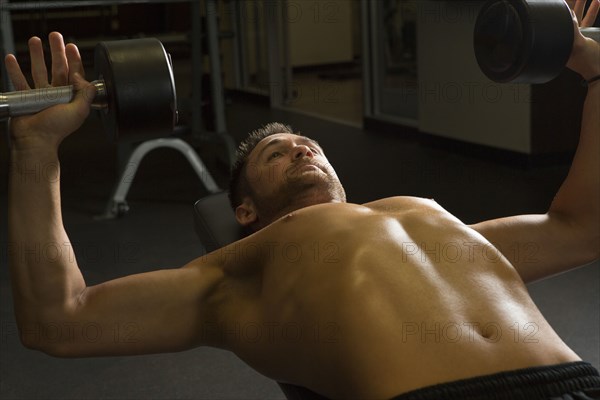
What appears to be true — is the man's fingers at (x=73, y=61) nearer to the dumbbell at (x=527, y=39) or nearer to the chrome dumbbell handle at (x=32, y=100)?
the chrome dumbbell handle at (x=32, y=100)

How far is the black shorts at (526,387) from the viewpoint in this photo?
113cm

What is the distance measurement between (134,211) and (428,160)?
1.67 metres

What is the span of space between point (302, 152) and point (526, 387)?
0.66 metres

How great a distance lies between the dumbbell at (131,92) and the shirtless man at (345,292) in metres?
0.03

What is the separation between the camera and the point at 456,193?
149 inches

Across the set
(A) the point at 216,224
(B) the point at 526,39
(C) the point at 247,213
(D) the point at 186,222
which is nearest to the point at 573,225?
(B) the point at 526,39

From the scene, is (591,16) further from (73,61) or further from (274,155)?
(73,61)

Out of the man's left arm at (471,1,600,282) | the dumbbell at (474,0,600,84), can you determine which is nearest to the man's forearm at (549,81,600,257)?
the man's left arm at (471,1,600,282)

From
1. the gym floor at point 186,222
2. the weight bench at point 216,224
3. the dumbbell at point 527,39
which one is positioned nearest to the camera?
the dumbbell at point 527,39

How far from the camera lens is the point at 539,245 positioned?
1.50m

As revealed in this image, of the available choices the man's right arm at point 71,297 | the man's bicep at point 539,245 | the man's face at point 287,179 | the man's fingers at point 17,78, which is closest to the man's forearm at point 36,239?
the man's right arm at point 71,297

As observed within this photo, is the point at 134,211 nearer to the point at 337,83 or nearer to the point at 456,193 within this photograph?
the point at 456,193

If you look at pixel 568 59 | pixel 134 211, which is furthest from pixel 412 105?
pixel 568 59

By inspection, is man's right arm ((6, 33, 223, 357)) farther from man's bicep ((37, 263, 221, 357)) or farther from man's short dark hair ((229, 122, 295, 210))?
man's short dark hair ((229, 122, 295, 210))
